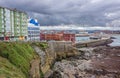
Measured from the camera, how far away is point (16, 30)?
7500cm

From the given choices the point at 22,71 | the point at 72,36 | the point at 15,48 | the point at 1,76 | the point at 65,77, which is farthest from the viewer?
the point at 72,36

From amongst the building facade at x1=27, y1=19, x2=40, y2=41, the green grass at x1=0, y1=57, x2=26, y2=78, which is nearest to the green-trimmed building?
the building facade at x1=27, y1=19, x2=40, y2=41

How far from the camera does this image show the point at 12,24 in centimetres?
7344

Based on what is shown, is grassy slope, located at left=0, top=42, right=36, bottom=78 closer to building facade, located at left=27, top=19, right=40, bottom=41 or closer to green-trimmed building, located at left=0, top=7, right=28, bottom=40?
green-trimmed building, located at left=0, top=7, right=28, bottom=40

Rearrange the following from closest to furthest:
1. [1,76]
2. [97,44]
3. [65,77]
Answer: [1,76]
[65,77]
[97,44]

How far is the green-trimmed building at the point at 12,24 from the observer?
6794cm

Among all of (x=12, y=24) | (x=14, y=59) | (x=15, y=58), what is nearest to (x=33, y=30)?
(x=12, y=24)

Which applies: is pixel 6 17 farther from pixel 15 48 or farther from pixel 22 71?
pixel 22 71

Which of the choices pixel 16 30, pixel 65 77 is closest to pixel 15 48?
pixel 65 77

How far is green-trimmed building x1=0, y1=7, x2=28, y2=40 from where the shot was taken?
67.9 m

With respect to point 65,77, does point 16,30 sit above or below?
above

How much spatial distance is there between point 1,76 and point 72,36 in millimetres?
86222

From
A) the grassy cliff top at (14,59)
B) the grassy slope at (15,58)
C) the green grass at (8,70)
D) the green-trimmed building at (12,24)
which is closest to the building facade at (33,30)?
the green-trimmed building at (12,24)

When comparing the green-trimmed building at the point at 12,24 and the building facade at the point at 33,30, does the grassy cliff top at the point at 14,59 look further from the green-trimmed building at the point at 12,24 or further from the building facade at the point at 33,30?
the building facade at the point at 33,30
